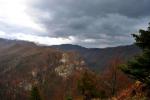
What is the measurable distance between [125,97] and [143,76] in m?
7.76

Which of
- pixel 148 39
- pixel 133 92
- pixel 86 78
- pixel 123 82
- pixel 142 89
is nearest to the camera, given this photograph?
pixel 148 39

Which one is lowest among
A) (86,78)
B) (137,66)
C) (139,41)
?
(86,78)

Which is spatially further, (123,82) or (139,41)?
(123,82)

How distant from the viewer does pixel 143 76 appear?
24562 millimetres

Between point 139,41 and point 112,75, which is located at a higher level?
point 139,41

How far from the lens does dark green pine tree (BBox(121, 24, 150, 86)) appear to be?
23.7m

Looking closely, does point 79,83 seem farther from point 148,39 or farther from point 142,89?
point 148,39

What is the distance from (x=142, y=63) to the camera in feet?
79.3

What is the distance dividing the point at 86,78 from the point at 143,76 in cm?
4157

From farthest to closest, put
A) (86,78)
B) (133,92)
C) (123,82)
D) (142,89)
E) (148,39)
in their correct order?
(123,82)
(86,78)
(133,92)
(142,89)
(148,39)

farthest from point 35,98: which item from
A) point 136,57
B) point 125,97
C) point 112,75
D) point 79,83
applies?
point 136,57

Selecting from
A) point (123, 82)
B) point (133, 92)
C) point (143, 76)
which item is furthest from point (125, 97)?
point (123, 82)

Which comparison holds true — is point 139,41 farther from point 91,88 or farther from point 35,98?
point 35,98

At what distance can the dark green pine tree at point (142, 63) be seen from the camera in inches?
934
